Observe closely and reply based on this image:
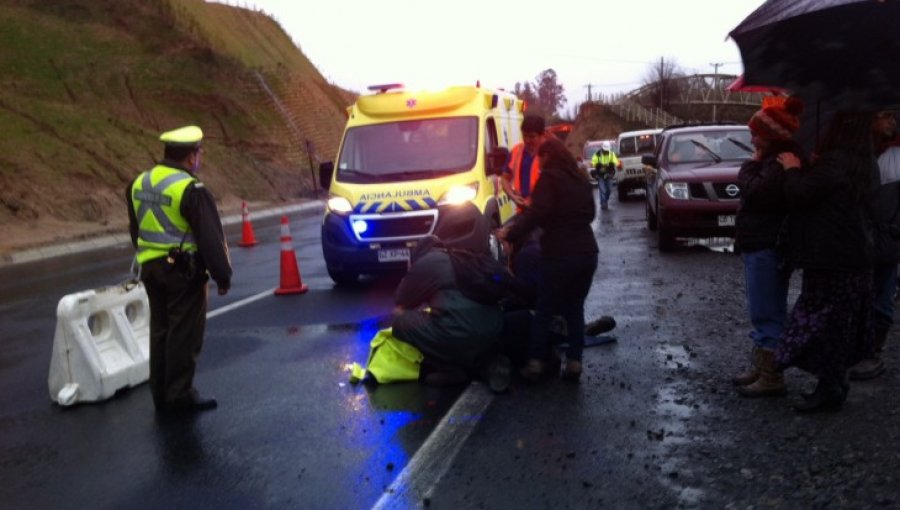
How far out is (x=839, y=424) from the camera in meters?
4.93

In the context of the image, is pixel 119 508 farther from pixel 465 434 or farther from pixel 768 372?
pixel 768 372

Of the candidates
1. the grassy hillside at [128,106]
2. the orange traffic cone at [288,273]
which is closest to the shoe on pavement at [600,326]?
the orange traffic cone at [288,273]

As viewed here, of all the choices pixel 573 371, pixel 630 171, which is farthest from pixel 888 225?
pixel 630 171

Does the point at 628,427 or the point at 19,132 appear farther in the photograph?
the point at 19,132

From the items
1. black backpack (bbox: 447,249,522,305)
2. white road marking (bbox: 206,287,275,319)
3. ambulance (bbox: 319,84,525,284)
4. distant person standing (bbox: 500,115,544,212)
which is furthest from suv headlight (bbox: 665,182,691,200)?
black backpack (bbox: 447,249,522,305)

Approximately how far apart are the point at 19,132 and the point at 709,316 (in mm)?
28313

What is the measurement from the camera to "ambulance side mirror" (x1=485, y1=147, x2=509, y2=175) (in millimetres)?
10680

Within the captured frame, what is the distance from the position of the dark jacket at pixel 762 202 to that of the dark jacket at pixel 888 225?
68 cm

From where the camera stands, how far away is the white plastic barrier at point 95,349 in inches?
248

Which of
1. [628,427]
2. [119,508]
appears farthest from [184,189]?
[628,427]

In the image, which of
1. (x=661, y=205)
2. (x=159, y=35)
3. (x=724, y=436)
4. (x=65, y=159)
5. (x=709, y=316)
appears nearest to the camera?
(x=724, y=436)

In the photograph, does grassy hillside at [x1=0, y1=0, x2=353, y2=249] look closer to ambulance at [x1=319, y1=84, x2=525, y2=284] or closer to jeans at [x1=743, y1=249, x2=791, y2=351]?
ambulance at [x1=319, y1=84, x2=525, y2=284]

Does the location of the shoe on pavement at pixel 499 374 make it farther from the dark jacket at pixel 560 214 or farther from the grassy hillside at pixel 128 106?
the grassy hillside at pixel 128 106

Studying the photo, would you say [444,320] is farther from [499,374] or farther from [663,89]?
[663,89]
